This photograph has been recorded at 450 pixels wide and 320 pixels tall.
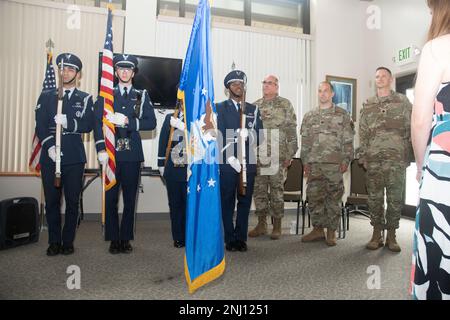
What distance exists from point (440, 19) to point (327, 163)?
2451mm

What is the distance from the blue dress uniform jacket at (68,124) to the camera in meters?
2.89

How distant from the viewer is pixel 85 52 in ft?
15.6

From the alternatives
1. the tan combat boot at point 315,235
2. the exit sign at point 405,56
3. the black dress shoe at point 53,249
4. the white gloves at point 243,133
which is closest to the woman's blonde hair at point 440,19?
the white gloves at point 243,133

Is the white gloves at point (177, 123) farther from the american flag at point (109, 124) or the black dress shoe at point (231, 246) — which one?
the black dress shoe at point (231, 246)

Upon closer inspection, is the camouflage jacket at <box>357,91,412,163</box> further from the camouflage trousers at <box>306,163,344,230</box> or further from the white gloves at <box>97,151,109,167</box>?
the white gloves at <box>97,151,109,167</box>

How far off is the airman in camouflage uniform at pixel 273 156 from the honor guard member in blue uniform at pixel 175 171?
2.95ft

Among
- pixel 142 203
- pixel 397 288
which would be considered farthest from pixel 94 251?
pixel 397 288

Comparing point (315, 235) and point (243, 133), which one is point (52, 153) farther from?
point (315, 235)

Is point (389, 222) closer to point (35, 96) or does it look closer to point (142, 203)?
point (142, 203)

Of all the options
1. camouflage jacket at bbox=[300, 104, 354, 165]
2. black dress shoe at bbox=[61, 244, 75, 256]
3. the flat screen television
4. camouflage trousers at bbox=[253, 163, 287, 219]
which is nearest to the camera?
black dress shoe at bbox=[61, 244, 75, 256]

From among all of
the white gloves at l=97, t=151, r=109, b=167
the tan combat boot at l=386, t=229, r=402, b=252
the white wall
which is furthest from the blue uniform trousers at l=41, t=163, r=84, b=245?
the white wall

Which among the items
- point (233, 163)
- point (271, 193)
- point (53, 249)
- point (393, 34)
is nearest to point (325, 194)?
point (271, 193)

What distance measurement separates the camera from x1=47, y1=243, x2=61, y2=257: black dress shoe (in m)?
2.87

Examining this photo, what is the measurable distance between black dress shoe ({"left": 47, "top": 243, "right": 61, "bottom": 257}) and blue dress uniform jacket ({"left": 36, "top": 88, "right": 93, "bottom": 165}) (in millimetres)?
A: 712
